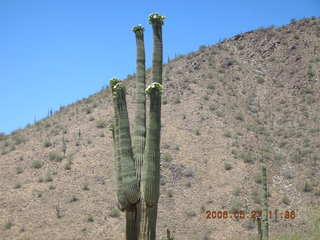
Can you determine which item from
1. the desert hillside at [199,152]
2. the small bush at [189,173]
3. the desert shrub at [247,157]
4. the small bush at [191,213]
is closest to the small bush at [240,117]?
the desert hillside at [199,152]

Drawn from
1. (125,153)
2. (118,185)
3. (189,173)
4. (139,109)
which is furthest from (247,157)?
(125,153)

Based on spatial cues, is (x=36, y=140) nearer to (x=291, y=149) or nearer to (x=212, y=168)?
(x=212, y=168)

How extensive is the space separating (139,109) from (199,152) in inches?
680

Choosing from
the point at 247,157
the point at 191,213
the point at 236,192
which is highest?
the point at 247,157

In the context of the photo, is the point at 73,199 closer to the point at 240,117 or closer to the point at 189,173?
the point at 189,173

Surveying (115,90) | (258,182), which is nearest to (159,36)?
(115,90)

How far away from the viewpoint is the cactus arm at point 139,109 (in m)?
11.4

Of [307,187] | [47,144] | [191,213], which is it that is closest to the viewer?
[191,213]

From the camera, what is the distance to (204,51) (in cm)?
4128

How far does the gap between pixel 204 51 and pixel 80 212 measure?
21199 millimetres

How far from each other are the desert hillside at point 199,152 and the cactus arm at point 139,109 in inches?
443

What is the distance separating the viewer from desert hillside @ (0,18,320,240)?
23.6 meters

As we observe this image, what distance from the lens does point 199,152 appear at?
29125 millimetres

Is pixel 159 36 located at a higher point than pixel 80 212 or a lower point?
higher
